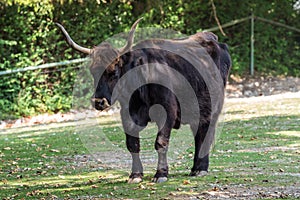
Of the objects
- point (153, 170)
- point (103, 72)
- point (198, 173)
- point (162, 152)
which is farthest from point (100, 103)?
point (153, 170)

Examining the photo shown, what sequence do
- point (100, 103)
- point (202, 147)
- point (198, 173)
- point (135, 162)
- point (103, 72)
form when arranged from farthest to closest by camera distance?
point (202, 147) < point (198, 173) < point (135, 162) < point (103, 72) < point (100, 103)

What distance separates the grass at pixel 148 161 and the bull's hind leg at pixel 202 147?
0.16m

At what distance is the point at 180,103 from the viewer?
9.19 metres

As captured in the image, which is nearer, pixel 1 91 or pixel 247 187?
pixel 247 187

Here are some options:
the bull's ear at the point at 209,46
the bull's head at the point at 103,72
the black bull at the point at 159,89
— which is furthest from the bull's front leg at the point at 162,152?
the bull's ear at the point at 209,46

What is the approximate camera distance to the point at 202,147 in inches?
380

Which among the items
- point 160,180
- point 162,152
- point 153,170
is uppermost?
point 162,152

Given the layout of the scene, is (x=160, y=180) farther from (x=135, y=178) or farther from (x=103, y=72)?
(x=103, y=72)

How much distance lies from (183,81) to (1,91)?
35.5ft

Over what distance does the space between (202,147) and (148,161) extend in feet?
5.20

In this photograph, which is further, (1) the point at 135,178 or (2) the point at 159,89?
(1) the point at 135,178

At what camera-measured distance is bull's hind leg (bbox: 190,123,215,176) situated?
30.9 feet

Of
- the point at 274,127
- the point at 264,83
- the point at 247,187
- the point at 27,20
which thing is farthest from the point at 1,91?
the point at 247,187

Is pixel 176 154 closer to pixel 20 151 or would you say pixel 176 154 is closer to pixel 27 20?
pixel 20 151
